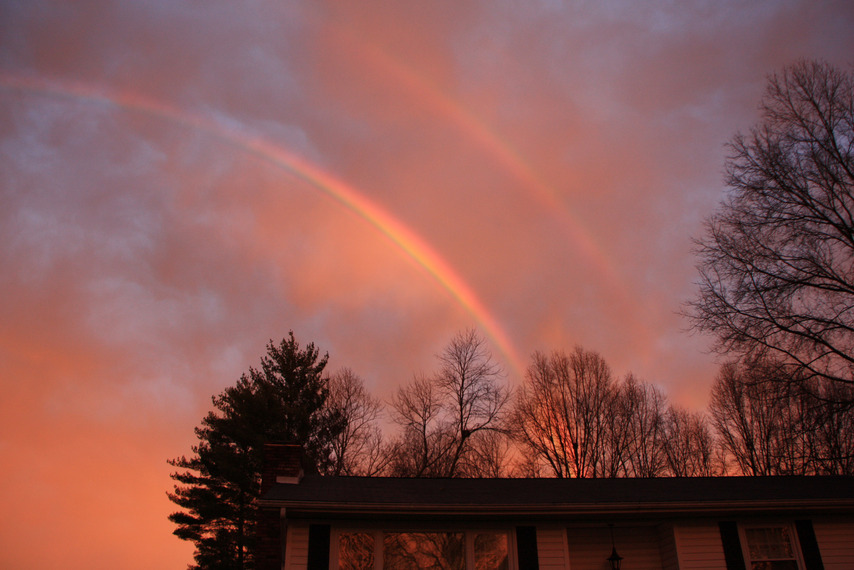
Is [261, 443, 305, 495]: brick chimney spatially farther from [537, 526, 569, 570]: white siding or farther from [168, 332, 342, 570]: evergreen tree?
[168, 332, 342, 570]: evergreen tree

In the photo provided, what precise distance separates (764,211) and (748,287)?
2497 millimetres

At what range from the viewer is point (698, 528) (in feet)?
37.8

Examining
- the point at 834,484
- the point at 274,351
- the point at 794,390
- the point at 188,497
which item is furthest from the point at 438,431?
the point at 834,484

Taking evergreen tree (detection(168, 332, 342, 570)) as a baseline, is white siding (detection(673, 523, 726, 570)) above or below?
below

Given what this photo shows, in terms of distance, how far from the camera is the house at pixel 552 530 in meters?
10.8

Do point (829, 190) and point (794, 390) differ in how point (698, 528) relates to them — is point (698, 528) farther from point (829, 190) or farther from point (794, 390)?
point (829, 190)

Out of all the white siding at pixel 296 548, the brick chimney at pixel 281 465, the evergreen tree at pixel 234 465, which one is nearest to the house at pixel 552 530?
the white siding at pixel 296 548

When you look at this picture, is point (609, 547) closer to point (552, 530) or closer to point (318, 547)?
point (552, 530)

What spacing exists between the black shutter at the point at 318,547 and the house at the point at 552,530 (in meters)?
0.02

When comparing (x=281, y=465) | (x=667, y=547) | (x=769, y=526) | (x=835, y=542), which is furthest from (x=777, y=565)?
(x=281, y=465)

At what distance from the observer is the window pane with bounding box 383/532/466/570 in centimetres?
1102

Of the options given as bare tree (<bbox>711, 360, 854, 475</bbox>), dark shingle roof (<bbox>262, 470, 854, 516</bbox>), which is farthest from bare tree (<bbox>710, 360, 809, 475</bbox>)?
dark shingle roof (<bbox>262, 470, 854, 516</bbox>)

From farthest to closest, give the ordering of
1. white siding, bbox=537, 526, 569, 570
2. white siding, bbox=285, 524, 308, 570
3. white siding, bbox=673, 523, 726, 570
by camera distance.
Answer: white siding, bbox=673, 523, 726, 570
white siding, bbox=537, 526, 569, 570
white siding, bbox=285, 524, 308, 570

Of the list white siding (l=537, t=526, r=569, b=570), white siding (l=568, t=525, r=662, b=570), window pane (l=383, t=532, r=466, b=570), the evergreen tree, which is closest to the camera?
window pane (l=383, t=532, r=466, b=570)
